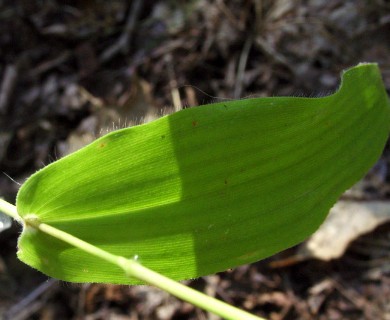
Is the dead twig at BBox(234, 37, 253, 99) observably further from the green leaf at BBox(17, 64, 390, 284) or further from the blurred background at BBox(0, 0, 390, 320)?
the green leaf at BBox(17, 64, 390, 284)

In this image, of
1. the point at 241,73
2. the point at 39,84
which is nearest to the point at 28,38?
the point at 39,84

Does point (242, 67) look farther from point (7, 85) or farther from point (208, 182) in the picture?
point (208, 182)

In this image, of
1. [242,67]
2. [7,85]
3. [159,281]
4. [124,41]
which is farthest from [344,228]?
[7,85]

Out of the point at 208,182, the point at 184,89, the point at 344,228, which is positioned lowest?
the point at 344,228

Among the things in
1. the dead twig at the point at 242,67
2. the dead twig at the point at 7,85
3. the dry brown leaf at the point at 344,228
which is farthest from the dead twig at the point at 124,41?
the dry brown leaf at the point at 344,228

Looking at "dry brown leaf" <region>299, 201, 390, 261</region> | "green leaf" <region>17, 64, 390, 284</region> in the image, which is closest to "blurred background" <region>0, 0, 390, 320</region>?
"dry brown leaf" <region>299, 201, 390, 261</region>

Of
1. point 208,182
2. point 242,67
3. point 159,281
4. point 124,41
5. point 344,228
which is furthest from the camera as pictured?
point 124,41

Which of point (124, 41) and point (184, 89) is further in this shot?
point (124, 41)
